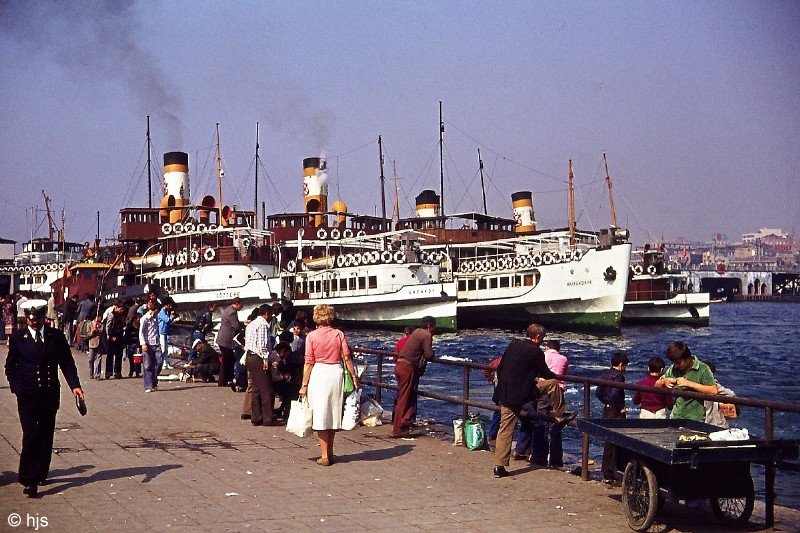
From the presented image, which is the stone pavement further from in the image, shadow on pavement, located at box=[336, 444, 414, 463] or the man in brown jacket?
the man in brown jacket

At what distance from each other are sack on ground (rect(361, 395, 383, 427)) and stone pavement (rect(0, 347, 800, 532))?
0.66 metres

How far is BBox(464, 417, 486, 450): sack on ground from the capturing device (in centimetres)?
1166

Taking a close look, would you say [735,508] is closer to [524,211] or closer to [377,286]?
[377,286]

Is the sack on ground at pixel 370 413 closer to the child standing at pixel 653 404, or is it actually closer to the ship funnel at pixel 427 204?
the child standing at pixel 653 404

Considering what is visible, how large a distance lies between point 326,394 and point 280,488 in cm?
154

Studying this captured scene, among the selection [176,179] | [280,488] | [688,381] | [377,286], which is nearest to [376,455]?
[280,488]

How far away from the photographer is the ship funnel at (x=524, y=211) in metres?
84.7

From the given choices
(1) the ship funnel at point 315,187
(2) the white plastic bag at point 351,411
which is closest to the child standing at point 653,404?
(2) the white plastic bag at point 351,411

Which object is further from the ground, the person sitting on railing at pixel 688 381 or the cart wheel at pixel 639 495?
the person sitting on railing at pixel 688 381

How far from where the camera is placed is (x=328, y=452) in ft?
33.5

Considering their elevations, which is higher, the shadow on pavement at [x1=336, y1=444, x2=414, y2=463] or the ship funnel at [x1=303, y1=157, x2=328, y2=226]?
the ship funnel at [x1=303, y1=157, x2=328, y2=226]

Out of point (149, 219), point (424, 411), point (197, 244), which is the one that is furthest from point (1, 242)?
point (424, 411)

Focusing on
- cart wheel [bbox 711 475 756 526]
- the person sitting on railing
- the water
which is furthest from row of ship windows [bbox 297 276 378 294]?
cart wheel [bbox 711 475 756 526]

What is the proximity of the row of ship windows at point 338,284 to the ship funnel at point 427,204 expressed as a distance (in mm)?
→ 21094
